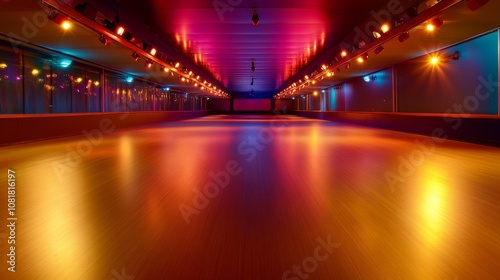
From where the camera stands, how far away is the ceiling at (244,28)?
7902 mm

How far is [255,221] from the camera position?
291 centimetres

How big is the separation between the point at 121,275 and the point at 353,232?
144cm

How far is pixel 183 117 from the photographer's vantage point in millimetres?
30734

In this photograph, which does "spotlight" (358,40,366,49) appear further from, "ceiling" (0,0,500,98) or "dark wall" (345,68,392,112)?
"dark wall" (345,68,392,112)

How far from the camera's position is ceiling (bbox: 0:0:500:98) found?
790 centimetres

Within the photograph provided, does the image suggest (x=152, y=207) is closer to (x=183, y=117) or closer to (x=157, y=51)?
(x=157, y=51)

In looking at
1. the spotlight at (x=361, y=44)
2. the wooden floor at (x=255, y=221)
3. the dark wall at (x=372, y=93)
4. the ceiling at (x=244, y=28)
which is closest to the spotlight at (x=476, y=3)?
the ceiling at (x=244, y=28)

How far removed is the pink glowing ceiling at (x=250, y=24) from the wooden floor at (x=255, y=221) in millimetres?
3672

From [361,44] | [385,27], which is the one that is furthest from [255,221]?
[361,44]

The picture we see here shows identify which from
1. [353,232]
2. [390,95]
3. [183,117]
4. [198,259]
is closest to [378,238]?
[353,232]

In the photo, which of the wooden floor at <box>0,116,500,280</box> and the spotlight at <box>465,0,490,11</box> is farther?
the spotlight at <box>465,0,490,11</box>

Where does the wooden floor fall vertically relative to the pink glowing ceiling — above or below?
below

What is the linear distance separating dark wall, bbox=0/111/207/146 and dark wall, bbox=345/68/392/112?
1134 cm

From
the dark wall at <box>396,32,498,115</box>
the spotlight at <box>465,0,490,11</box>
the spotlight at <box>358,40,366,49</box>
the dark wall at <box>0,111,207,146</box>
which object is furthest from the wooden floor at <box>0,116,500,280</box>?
the dark wall at <box>396,32,498,115</box>
